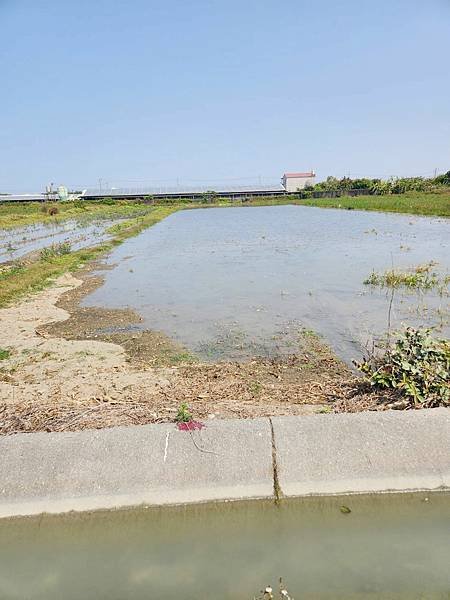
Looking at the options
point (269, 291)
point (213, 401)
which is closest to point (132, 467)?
point (213, 401)

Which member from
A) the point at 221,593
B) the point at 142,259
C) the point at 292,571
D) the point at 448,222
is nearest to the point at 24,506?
the point at 221,593

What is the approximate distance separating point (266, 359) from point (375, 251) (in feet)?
43.8

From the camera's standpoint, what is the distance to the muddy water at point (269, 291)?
7.85m

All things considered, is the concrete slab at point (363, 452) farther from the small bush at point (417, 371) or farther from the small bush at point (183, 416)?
the small bush at point (183, 416)

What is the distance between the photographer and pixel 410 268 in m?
14.0

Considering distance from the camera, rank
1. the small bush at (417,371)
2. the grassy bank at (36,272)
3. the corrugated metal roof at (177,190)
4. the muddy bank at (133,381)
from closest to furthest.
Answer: the small bush at (417,371), the muddy bank at (133,381), the grassy bank at (36,272), the corrugated metal roof at (177,190)

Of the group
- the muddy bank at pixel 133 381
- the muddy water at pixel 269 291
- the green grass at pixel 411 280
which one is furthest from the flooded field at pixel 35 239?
the green grass at pixel 411 280

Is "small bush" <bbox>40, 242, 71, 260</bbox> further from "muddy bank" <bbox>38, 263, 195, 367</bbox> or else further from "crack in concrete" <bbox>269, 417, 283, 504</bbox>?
"crack in concrete" <bbox>269, 417, 283, 504</bbox>

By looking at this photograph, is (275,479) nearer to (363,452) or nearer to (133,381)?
(363,452)

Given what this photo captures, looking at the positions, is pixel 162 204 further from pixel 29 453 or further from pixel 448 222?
pixel 29 453

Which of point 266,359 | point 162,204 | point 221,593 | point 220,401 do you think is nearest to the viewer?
point 221,593

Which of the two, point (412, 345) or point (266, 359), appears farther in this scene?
point (266, 359)

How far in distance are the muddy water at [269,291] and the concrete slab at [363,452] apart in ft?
9.36

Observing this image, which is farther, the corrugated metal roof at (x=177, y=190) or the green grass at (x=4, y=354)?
the corrugated metal roof at (x=177, y=190)
